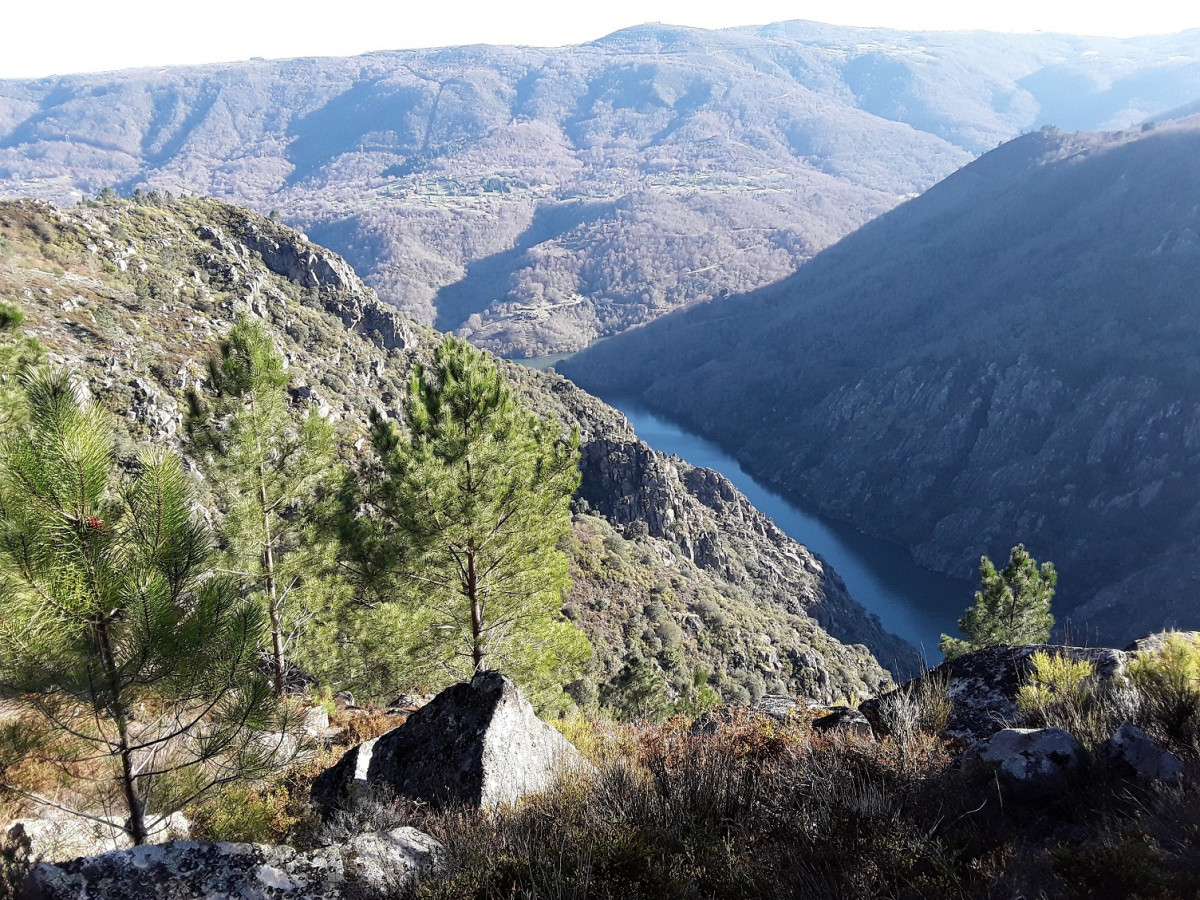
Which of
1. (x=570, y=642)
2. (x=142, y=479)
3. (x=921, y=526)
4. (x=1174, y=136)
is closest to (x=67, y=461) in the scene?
(x=142, y=479)

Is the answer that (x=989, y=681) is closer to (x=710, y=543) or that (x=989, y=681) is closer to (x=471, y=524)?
(x=471, y=524)

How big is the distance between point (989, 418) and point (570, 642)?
4055 inches

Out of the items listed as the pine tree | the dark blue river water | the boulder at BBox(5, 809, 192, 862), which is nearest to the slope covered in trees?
the dark blue river water

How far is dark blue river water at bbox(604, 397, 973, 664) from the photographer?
7238 centimetres

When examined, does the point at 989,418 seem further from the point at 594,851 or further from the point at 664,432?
the point at 594,851

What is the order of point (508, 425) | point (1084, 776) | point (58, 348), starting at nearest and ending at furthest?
1. point (1084, 776)
2. point (508, 425)
3. point (58, 348)

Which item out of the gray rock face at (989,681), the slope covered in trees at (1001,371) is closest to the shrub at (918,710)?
the gray rock face at (989,681)

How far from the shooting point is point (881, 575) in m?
82.8

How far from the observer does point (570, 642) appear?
37.6 ft

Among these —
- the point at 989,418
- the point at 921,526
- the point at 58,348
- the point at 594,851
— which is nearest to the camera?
the point at 594,851

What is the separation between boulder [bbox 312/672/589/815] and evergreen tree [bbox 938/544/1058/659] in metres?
19.7

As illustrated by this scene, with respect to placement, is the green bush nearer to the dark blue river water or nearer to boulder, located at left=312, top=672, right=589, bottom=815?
boulder, located at left=312, top=672, right=589, bottom=815

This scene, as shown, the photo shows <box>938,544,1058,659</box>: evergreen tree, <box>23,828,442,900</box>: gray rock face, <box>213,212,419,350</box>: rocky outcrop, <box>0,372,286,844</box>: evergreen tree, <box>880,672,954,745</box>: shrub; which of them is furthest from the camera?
<box>213,212,419,350</box>: rocky outcrop

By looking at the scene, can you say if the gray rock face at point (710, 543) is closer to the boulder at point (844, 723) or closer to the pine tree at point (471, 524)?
the pine tree at point (471, 524)
